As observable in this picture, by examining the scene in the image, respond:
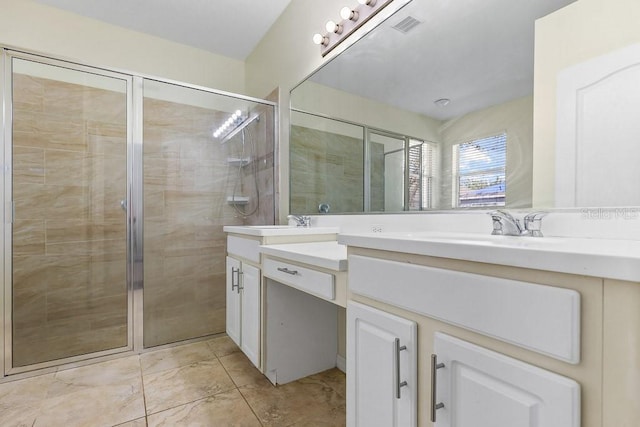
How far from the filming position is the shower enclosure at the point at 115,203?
1.86 m

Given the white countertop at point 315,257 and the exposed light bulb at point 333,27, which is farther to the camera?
the exposed light bulb at point 333,27

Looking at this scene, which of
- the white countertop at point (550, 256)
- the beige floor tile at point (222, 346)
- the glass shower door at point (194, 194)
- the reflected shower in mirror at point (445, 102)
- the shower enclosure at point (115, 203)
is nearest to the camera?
the white countertop at point (550, 256)

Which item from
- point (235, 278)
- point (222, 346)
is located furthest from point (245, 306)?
point (222, 346)

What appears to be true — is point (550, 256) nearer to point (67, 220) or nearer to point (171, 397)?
point (171, 397)

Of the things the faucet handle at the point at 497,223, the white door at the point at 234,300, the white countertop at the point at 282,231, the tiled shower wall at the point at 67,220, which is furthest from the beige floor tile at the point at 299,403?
the tiled shower wall at the point at 67,220

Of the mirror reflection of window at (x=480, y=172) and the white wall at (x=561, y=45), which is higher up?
the white wall at (x=561, y=45)

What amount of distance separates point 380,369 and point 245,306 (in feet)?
3.51

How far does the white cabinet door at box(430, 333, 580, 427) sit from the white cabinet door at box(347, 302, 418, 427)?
0.27ft

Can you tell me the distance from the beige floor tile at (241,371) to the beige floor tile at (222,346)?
0.06m

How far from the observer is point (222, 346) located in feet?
7.13

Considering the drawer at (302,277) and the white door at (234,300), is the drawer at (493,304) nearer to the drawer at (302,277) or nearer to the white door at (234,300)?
the drawer at (302,277)

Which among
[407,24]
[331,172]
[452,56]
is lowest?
[331,172]

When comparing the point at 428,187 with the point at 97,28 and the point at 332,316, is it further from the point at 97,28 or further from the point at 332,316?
the point at 97,28

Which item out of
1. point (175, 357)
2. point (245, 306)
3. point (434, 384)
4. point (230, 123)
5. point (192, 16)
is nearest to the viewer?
point (434, 384)
